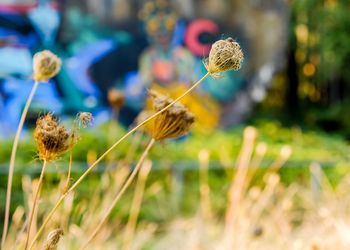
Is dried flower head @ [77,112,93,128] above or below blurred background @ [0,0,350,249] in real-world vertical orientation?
above

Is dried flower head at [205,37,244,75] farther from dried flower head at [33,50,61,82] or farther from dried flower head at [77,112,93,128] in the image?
dried flower head at [33,50,61,82]

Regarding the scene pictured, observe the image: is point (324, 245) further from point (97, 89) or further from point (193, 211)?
point (97, 89)

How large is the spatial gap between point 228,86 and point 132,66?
67.9 inches

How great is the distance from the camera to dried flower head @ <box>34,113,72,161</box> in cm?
153

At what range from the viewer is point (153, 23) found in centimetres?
1277

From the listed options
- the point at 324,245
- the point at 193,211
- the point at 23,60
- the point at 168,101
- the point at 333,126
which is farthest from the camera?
the point at 333,126

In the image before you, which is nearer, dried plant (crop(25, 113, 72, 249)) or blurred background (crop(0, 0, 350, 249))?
dried plant (crop(25, 113, 72, 249))

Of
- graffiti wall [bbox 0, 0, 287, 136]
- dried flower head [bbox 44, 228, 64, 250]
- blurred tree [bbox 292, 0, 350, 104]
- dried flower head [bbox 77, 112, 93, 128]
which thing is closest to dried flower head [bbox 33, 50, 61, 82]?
dried flower head [bbox 77, 112, 93, 128]

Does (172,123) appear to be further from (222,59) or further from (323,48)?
(323,48)

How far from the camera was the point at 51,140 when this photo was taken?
153 cm

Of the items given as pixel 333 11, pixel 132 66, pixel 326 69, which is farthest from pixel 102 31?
pixel 326 69

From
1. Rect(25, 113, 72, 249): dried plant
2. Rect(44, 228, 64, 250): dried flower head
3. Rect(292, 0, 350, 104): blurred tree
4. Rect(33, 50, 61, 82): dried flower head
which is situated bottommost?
Rect(292, 0, 350, 104): blurred tree

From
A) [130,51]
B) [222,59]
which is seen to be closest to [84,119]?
[222,59]

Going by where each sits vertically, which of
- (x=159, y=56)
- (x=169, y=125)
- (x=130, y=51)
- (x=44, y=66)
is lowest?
(x=159, y=56)
